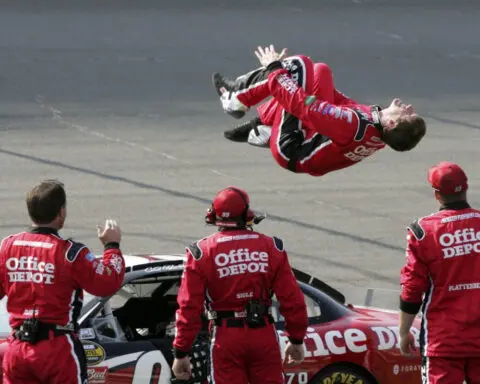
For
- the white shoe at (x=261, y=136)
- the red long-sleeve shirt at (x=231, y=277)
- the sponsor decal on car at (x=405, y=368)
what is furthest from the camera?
the sponsor decal on car at (x=405, y=368)

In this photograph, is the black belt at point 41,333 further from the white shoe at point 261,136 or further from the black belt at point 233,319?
the white shoe at point 261,136

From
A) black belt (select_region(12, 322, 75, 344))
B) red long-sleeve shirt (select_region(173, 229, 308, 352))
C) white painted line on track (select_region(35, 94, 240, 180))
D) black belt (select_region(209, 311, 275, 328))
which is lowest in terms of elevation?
black belt (select_region(12, 322, 75, 344))

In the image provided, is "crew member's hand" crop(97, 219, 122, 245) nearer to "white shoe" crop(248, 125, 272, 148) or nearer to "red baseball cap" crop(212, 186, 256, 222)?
"red baseball cap" crop(212, 186, 256, 222)

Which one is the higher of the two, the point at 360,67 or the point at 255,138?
the point at 360,67

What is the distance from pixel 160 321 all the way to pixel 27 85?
1077 centimetres

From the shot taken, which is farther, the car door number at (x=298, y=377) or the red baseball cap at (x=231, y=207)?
the car door number at (x=298, y=377)

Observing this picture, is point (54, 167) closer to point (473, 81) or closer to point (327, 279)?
point (327, 279)

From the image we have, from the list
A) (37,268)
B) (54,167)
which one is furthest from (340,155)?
(54,167)

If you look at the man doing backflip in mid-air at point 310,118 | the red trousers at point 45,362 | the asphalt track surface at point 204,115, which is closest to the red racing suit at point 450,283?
the man doing backflip in mid-air at point 310,118

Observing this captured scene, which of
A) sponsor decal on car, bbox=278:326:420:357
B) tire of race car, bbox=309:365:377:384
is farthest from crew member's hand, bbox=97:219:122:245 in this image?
tire of race car, bbox=309:365:377:384

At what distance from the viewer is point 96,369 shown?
31.8 ft

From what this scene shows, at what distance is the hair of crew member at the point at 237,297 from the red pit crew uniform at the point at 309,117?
2.19ft

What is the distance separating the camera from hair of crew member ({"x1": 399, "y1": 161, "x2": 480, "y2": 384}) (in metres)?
8.19

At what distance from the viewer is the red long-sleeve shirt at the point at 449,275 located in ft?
26.9
